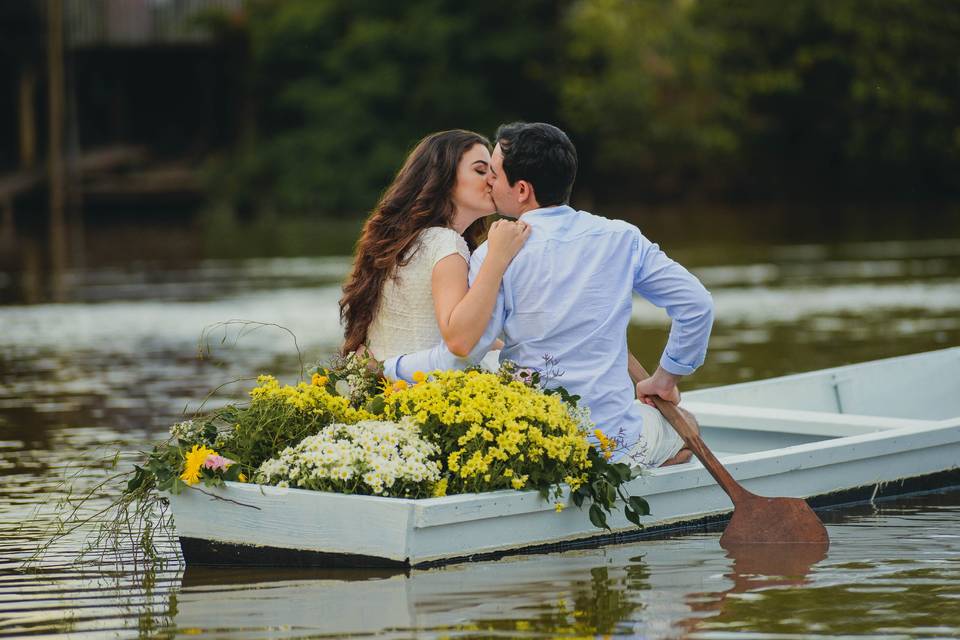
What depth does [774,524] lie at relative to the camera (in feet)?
20.3

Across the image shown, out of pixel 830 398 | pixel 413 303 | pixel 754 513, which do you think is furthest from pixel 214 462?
pixel 830 398

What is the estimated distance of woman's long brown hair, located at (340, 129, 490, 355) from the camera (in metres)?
6.29

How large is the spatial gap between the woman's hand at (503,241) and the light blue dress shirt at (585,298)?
0.07 metres

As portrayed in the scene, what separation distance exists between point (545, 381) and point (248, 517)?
1.14 metres

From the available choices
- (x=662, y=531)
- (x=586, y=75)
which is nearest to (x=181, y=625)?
(x=662, y=531)

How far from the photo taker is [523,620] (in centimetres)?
503

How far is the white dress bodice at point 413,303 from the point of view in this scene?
6223mm

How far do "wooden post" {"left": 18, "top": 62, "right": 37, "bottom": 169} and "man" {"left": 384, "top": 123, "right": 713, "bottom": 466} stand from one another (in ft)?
94.5

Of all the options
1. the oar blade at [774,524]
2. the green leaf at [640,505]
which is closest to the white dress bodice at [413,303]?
the green leaf at [640,505]

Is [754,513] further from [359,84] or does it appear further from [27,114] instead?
[359,84]

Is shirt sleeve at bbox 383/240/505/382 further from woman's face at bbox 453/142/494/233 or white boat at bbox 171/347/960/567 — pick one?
white boat at bbox 171/347/960/567

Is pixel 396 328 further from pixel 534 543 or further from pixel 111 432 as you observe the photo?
pixel 111 432

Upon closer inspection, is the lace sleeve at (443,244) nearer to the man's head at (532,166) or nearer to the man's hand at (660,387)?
the man's head at (532,166)

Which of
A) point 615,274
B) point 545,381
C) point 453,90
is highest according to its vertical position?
point 453,90
